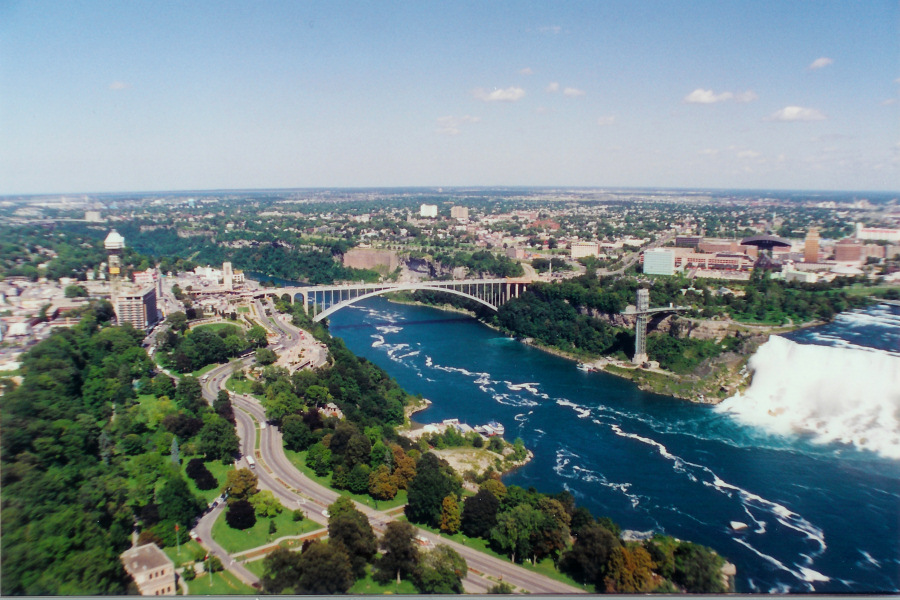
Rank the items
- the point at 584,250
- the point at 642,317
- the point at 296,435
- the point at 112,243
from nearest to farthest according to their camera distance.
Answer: the point at 296,435 < the point at 642,317 < the point at 112,243 < the point at 584,250

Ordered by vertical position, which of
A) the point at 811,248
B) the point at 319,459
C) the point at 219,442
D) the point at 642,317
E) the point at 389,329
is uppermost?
the point at 811,248

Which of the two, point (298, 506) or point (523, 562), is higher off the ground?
point (298, 506)

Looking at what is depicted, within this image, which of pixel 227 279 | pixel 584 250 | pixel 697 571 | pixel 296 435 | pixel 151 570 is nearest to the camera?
pixel 151 570

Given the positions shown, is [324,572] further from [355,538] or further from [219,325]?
[219,325]

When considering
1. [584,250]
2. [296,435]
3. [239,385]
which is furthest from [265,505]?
[584,250]

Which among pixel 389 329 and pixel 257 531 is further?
pixel 389 329

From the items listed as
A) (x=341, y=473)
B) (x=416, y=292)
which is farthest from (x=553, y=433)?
(x=416, y=292)

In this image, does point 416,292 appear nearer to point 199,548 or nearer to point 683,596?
point 199,548
